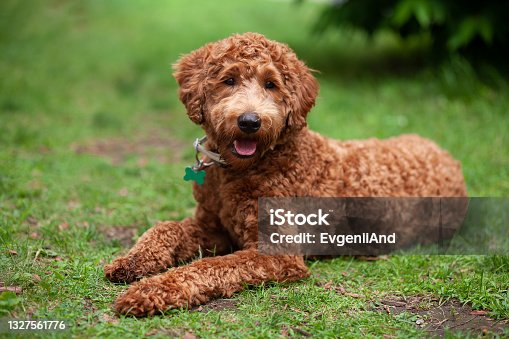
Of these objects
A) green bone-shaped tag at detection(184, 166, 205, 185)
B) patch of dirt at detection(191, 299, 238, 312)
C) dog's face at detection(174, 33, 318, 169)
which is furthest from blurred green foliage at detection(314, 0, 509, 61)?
patch of dirt at detection(191, 299, 238, 312)

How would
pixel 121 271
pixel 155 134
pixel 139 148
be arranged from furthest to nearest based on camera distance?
1. pixel 155 134
2. pixel 139 148
3. pixel 121 271

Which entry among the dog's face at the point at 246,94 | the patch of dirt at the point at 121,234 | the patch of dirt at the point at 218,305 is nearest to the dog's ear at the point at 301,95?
the dog's face at the point at 246,94

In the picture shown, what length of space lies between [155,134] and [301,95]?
13.0 ft

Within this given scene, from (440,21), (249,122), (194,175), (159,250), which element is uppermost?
(440,21)

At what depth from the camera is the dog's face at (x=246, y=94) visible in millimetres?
3660

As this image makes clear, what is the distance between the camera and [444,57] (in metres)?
8.80

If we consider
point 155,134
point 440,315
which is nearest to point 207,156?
point 440,315

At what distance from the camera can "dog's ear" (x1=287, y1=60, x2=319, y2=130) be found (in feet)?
12.7

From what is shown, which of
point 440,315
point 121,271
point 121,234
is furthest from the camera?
point 121,234

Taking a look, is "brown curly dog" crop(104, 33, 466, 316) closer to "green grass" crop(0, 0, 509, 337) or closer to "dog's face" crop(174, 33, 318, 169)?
"dog's face" crop(174, 33, 318, 169)

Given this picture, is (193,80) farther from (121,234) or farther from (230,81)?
(121,234)

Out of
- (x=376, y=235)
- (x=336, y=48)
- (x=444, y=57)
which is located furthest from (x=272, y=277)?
(x=336, y=48)

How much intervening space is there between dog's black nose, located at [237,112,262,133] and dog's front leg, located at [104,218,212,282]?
919 millimetres

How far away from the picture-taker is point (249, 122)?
3588 millimetres
